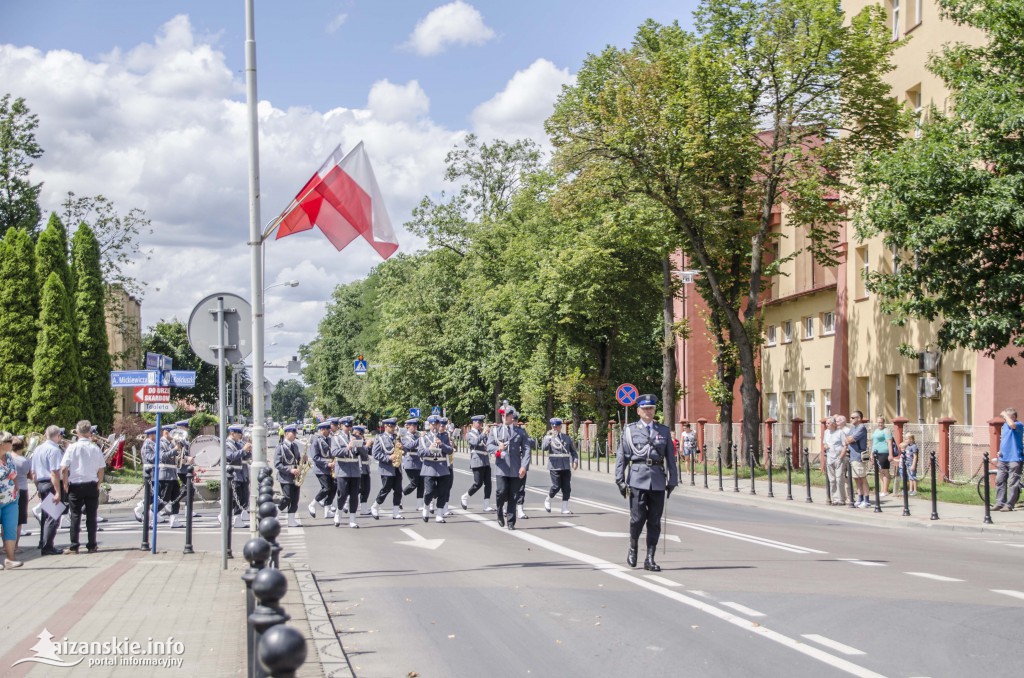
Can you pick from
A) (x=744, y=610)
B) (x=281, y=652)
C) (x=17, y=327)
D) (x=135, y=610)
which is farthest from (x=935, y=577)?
(x=17, y=327)

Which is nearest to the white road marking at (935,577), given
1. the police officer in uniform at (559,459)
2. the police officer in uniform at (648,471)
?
the police officer in uniform at (648,471)

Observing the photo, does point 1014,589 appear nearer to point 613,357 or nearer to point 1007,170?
point 1007,170

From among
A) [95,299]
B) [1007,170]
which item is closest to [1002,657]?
[1007,170]

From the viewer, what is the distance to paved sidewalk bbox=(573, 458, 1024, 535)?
19359mm

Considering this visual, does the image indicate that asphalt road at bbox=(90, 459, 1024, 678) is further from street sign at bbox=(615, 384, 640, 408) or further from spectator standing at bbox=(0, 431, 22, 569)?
street sign at bbox=(615, 384, 640, 408)

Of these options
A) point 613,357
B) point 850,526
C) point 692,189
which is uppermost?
point 692,189

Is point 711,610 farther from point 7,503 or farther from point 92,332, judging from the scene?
point 92,332

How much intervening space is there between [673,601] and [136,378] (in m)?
9.63

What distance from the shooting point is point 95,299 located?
150ft

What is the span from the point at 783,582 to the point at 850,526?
8897 millimetres

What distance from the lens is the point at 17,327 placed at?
1524 inches

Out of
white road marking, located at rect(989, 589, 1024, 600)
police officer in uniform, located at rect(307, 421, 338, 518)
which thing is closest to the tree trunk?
police officer in uniform, located at rect(307, 421, 338, 518)

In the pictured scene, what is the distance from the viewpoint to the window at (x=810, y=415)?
44.8 metres

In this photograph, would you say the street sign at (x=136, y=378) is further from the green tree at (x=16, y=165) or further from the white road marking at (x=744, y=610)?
the green tree at (x=16, y=165)
